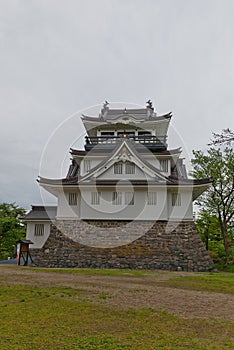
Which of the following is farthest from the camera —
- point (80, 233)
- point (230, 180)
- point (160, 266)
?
point (230, 180)

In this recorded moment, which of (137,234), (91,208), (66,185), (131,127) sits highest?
(131,127)

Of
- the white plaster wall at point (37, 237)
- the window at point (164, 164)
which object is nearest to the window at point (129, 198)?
the window at point (164, 164)

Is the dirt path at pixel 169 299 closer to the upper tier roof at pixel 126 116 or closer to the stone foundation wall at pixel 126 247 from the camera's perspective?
the stone foundation wall at pixel 126 247

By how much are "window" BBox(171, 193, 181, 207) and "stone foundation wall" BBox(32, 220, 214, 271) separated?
4.12ft

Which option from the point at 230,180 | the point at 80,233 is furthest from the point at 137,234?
the point at 230,180

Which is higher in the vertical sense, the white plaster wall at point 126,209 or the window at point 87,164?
the window at point 87,164

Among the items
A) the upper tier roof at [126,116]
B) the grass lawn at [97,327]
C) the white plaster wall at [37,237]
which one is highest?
the upper tier roof at [126,116]

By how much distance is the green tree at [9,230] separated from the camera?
2673 centimetres

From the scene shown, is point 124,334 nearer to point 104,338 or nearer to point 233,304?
point 104,338

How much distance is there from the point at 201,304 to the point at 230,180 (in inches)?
616

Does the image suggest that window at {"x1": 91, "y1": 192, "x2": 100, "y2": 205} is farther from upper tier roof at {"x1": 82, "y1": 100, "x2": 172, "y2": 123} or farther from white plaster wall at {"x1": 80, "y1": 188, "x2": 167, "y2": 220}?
upper tier roof at {"x1": 82, "y1": 100, "x2": 172, "y2": 123}

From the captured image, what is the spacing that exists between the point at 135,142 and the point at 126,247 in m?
9.04

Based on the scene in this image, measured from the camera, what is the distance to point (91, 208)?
1931 centimetres

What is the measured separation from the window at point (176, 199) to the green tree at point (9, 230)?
14.6 m
